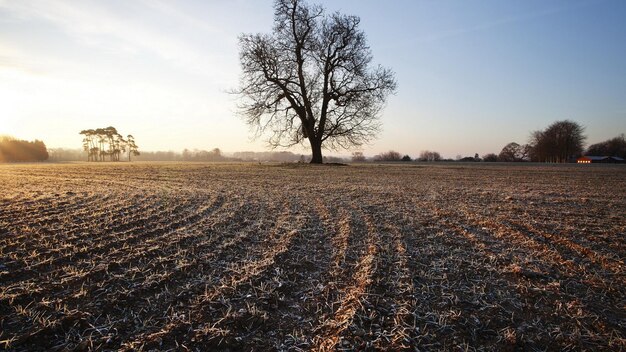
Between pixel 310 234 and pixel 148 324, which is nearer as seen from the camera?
pixel 148 324

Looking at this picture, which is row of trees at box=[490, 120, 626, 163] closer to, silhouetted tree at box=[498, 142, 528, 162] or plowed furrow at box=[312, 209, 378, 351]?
silhouetted tree at box=[498, 142, 528, 162]

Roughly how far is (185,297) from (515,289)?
11.7 ft

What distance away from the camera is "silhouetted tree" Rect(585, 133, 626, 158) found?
3009 inches

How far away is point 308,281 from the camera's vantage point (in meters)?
3.63

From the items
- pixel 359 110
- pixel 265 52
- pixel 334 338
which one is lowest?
pixel 334 338

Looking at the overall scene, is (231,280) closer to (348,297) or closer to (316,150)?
(348,297)

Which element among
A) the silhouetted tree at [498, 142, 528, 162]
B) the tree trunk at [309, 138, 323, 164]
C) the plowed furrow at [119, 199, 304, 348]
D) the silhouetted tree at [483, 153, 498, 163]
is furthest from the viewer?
the silhouetted tree at [498, 142, 528, 162]

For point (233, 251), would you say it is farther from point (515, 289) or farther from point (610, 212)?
point (610, 212)

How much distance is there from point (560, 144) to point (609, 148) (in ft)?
56.5

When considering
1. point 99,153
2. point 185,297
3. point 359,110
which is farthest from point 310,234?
point 99,153

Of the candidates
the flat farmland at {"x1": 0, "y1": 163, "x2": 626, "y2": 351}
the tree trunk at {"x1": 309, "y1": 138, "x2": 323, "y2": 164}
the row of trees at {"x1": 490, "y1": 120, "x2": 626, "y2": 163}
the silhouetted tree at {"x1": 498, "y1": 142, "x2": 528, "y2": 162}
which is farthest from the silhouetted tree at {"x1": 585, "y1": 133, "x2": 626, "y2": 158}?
the flat farmland at {"x1": 0, "y1": 163, "x2": 626, "y2": 351}

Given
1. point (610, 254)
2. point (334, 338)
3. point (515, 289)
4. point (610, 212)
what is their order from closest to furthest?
point (334, 338)
point (515, 289)
point (610, 254)
point (610, 212)

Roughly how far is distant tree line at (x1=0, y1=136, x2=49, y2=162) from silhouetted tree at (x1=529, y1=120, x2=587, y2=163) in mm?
128175

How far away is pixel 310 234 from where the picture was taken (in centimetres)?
545
